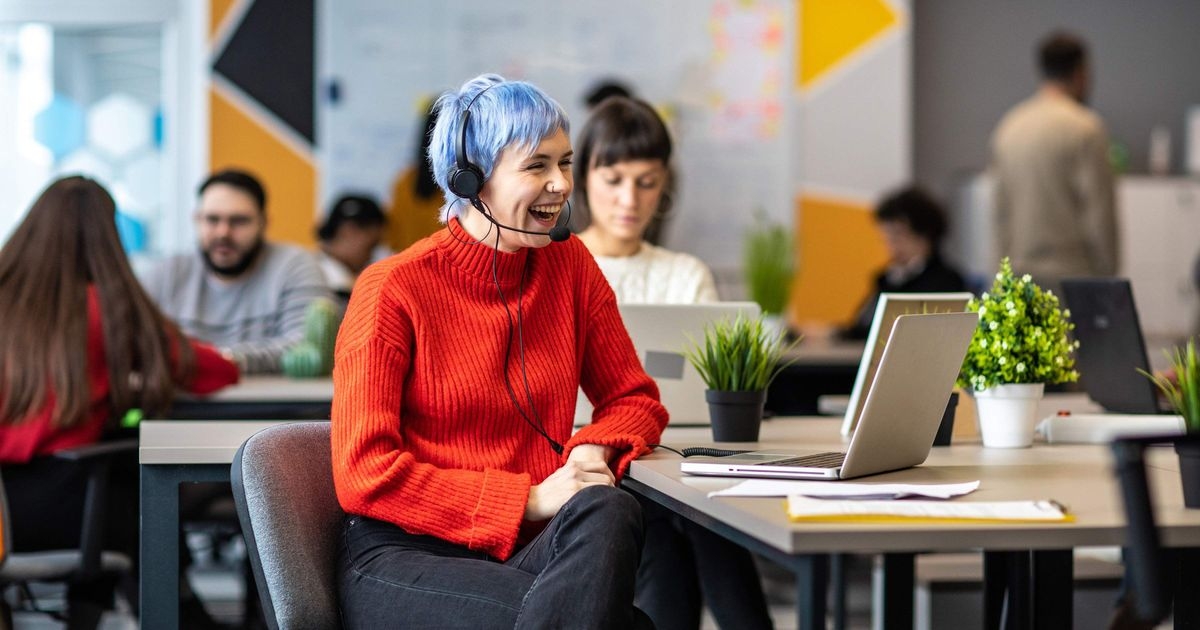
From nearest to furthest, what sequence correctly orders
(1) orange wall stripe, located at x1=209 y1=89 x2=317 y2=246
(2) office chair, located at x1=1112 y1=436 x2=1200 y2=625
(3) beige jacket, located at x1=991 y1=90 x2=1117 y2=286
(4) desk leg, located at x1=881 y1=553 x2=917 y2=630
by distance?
(2) office chair, located at x1=1112 y1=436 x2=1200 y2=625 → (4) desk leg, located at x1=881 y1=553 x2=917 y2=630 → (3) beige jacket, located at x1=991 y1=90 x2=1117 y2=286 → (1) orange wall stripe, located at x1=209 y1=89 x2=317 y2=246

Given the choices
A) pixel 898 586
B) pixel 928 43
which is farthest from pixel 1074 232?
pixel 898 586

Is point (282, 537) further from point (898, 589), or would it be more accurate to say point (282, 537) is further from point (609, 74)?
point (609, 74)

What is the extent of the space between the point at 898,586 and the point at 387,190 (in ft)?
15.1

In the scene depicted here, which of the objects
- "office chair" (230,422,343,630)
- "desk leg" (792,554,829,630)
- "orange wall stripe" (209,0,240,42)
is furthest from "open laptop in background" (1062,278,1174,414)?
"orange wall stripe" (209,0,240,42)

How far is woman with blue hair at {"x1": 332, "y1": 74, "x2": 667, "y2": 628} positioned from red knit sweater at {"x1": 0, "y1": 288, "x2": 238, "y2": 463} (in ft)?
3.99

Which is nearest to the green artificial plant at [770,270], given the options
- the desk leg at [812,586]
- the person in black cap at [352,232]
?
the person in black cap at [352,232]

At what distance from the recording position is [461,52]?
6.23m

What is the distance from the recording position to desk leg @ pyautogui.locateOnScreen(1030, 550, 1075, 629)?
1.90 meters

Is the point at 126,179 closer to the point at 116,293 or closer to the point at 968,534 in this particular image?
the point at 116,293

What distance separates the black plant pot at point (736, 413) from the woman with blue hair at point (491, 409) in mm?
158

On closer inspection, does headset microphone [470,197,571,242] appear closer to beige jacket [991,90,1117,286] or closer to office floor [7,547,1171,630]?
office floor [7,547,1171,630]

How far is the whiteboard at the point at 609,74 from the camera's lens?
612 centimetres

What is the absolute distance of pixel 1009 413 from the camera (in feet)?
7.15

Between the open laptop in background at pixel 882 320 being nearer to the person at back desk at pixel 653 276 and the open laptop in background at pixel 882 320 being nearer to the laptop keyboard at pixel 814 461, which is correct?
the laptop keyboard at pixel 814 461
